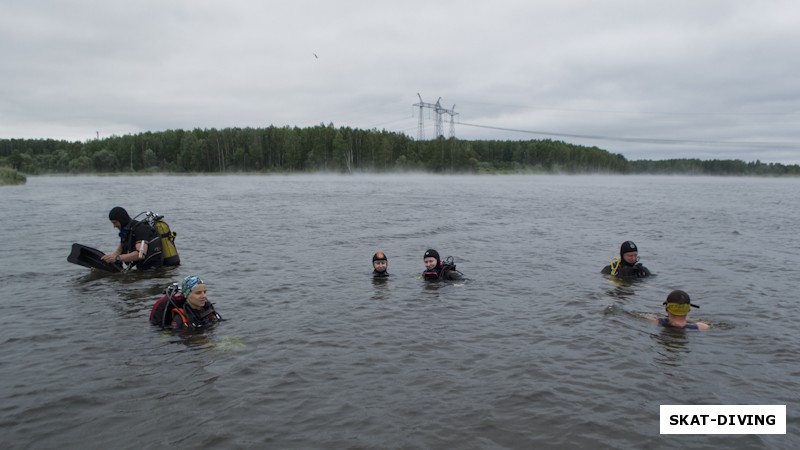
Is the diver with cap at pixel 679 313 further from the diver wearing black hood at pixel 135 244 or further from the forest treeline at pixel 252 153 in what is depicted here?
the forest treeline at pixel 252 153

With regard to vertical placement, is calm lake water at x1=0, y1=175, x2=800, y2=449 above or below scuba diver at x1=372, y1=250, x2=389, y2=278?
below

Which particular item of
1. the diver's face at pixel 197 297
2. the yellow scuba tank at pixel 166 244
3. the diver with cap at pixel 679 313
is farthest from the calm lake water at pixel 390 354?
the diver's face at pixel 197 297

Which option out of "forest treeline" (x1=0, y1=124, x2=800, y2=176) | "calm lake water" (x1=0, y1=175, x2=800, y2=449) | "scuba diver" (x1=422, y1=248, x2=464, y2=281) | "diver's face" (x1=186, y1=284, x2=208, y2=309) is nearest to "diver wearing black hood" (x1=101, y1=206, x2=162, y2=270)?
"calm lake water" (x1=0, y1=175, x2=800, y2=449)

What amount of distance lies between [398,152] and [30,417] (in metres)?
157

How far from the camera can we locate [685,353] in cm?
911

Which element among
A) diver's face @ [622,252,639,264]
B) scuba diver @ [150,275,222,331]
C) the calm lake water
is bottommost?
the calm lake water

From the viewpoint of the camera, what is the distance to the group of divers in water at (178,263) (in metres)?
10.2

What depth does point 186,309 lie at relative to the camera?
33.6ft

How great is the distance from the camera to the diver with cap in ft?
33.1

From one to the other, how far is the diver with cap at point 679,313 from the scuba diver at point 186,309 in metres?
8.99

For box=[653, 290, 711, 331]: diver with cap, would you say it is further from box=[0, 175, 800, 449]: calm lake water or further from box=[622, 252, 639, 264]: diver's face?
box=[622, 252, 639, 264]: diver's face

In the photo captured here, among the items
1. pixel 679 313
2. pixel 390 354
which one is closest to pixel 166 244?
pixel 390 354

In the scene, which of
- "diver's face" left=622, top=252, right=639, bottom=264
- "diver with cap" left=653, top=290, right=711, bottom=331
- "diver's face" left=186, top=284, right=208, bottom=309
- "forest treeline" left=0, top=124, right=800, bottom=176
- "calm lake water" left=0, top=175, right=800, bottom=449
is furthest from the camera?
"forest treeline" left=0, top=124, right=800, bottom=176

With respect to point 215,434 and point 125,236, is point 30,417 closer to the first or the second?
point 215,434
